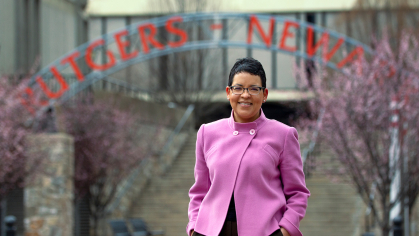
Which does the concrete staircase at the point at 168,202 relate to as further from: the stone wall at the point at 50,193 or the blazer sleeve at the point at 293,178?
the blazer sleeve at the point at 293,178

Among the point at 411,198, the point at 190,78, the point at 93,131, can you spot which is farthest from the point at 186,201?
the point at 190,78

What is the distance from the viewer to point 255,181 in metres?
3.12

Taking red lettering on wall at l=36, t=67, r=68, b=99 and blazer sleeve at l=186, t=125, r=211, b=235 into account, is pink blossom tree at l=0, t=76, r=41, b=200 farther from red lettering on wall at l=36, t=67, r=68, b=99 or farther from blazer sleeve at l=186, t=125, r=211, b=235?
blazer sleeve at l=186, t=125, r=211, b=235

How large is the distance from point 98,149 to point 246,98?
11983mm

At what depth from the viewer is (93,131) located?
1483 centimetres

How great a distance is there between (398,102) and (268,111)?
21.1 m

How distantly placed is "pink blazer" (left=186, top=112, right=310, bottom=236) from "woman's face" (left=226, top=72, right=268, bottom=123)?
7 cm

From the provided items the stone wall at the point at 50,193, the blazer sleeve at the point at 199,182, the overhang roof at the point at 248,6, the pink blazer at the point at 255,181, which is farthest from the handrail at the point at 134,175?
the pink blazer at the point at 255,181

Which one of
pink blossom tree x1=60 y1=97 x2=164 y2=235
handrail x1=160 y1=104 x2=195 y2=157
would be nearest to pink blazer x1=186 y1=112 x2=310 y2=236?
pink blossom tree x1=60 y1=97 x2=164 y2=235

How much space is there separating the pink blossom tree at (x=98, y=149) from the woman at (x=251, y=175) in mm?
11183

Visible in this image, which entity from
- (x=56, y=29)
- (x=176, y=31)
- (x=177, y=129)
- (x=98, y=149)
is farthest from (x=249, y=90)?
(x=56, y=29)

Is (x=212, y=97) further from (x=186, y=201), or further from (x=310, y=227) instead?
(x=310, y=227)

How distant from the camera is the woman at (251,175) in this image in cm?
310

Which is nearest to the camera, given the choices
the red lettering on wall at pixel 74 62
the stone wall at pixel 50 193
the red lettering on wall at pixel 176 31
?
the stone wall at pixel 50 193
